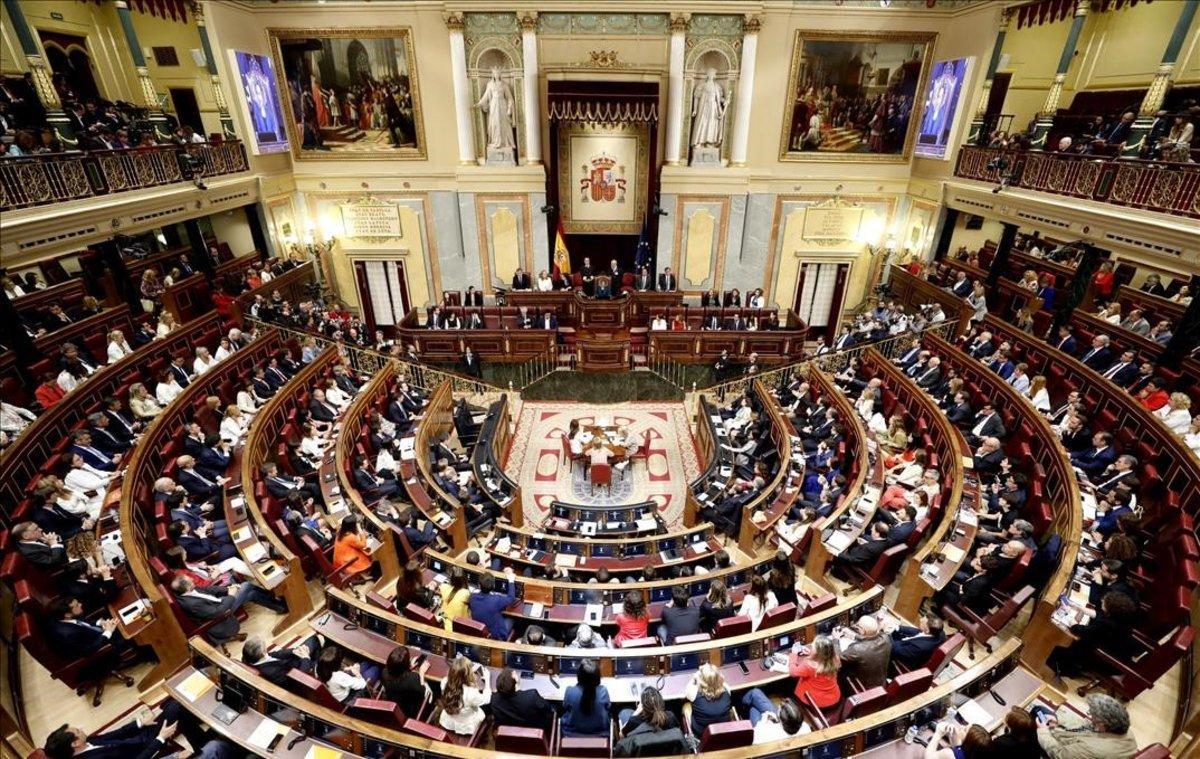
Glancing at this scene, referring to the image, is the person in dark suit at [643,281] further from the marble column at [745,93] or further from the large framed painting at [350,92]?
the large framed painting at [350,92]

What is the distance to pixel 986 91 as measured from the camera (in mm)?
11656

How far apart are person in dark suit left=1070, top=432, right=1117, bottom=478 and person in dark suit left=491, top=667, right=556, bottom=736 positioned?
24.4 feet

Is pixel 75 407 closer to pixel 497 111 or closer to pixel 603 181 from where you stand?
pixel 497 111

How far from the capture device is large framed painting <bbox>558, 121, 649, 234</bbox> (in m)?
14.0

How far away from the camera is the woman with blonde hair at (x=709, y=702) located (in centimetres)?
396

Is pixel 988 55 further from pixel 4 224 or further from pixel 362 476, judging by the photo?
pixel 4 224

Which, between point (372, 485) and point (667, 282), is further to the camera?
point (667, 282)

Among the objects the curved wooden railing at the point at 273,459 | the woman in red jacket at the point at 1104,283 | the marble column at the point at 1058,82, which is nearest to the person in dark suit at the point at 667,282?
the marble column at the point at 1058,82

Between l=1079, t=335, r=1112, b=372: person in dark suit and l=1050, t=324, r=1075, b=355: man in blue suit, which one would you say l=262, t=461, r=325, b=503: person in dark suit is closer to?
l=1079, t=335, r=1112, b=372: person in dark suit

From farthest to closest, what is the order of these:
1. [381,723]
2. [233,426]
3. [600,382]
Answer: [600,382]
[233,426]
[381,723]

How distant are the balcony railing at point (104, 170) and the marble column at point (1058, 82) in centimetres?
1629

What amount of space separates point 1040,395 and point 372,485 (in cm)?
1019

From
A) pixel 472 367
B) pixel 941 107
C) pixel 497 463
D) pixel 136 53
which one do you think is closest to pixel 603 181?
pixel 472 367

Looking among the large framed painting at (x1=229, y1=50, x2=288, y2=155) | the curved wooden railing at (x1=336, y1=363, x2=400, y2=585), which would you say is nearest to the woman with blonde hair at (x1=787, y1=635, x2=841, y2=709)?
the curved wooden railing at (x1=336, y1=363, x2=400, y2=585)
